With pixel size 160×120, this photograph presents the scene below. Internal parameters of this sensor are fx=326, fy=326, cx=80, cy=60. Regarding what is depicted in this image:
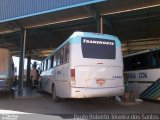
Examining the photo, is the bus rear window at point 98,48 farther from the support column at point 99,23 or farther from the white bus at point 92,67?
the support column at point 99,23

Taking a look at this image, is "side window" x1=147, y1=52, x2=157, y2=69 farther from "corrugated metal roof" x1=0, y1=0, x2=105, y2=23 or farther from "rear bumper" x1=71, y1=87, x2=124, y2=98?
"corrugated metal roof" x1=0, y1=0, x2=105, y2=23

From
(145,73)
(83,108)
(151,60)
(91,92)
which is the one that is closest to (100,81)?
(91,92)

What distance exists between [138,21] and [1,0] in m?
8.70

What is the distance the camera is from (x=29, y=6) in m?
18.8

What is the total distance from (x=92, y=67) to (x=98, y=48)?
888 millimetres

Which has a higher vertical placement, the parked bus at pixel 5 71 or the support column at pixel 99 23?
the support column at pixel 99 23

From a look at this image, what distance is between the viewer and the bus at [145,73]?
14.4 meters

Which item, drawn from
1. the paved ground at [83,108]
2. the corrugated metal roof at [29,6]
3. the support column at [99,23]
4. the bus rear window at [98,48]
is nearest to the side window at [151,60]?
the paved ground at [83,108]

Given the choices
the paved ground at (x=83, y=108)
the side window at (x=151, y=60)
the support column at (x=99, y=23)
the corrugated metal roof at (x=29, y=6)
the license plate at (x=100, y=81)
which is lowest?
the paved ground at (x=83, y=108)

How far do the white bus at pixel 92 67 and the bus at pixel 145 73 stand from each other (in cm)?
240

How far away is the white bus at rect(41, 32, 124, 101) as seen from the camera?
12.0m

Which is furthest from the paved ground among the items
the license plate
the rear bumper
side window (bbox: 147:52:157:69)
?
side window (bbox: 147:52:157:69)

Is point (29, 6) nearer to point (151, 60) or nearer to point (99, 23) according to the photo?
point (99, 23)

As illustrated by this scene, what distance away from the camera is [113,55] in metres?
12.7
